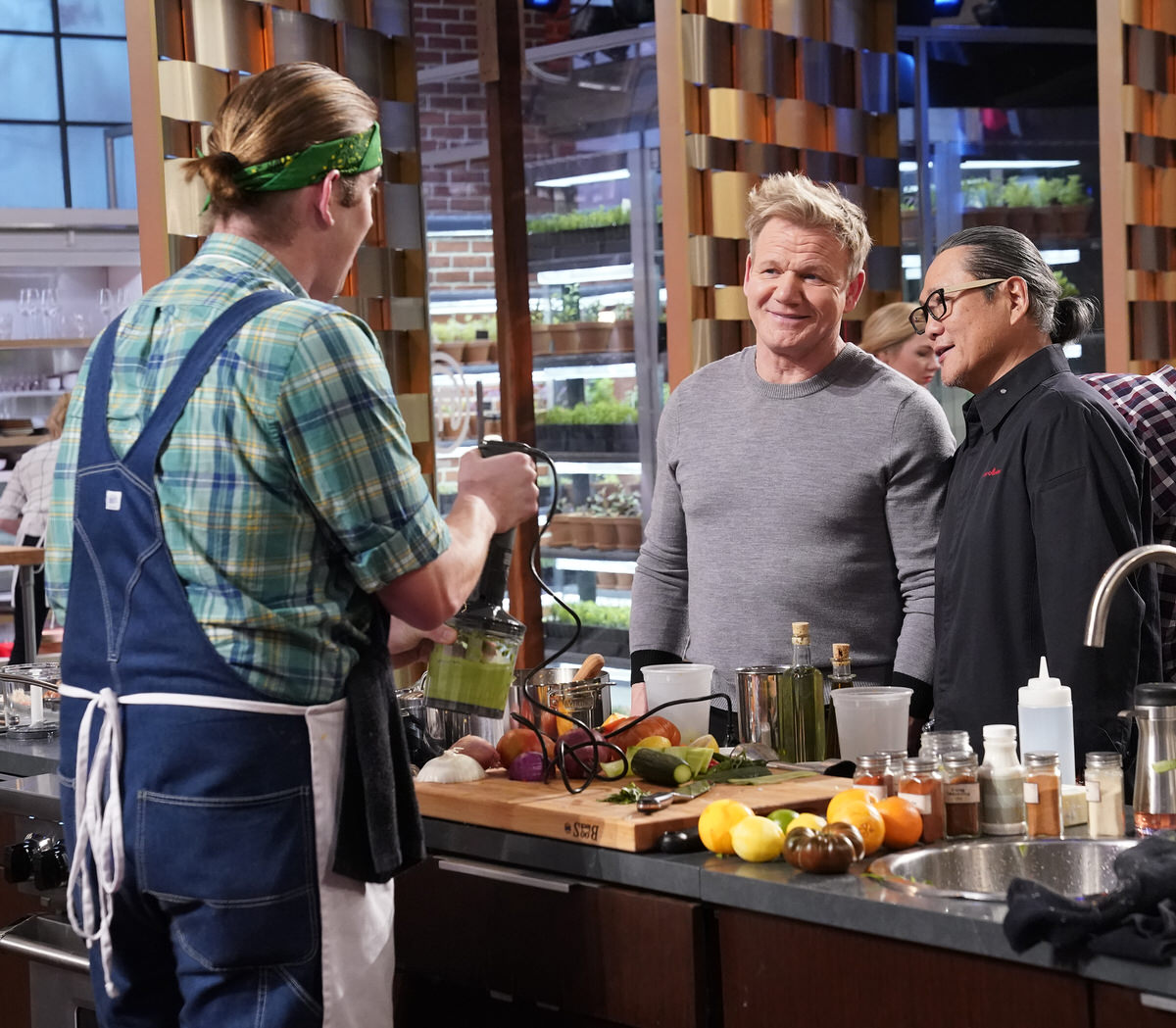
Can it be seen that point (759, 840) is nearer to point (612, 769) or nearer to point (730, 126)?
point (612, 769)

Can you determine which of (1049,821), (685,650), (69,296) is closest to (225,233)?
(1049,821)

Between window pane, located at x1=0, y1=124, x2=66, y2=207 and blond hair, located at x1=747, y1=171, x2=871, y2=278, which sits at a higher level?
window pane, located at x1=0, y1=124, x2=66, y2=207

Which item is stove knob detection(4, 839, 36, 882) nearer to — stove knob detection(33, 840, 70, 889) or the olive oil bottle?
stove knob detection(33, 840, 70, 889)

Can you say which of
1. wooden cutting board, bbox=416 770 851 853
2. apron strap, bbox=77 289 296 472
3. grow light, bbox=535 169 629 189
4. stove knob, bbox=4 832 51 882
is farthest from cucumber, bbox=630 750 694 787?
grow light, bbox=535 169 629 189

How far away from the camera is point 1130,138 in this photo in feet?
17.1

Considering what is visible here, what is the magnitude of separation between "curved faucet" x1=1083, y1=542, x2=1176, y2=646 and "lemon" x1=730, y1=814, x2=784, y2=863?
430 millimetres

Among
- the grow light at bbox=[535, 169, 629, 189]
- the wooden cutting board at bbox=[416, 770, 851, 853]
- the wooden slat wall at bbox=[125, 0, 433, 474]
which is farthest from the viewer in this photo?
the grow light at bbox=[535, 169, 629, 189]

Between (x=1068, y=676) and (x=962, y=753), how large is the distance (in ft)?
1.45

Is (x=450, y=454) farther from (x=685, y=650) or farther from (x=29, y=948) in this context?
(x=29, y=948)

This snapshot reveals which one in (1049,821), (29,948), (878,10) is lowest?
(29,948)

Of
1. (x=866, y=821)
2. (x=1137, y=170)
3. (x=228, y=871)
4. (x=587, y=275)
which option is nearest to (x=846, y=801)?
(x=866, y=821)

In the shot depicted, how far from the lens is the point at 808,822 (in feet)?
6.09

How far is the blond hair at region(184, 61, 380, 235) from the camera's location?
1696mm

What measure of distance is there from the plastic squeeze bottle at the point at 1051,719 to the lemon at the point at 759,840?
0.40 m
